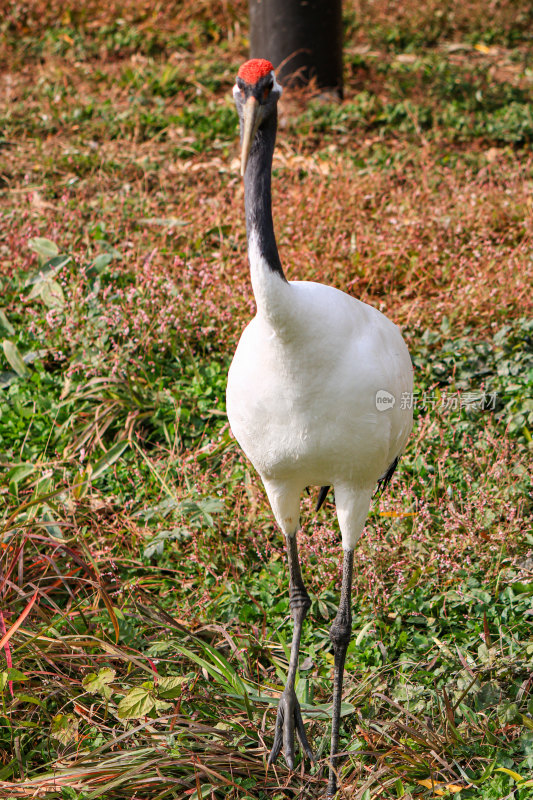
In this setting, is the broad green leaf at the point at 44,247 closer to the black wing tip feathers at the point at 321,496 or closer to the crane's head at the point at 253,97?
the black wing tip feathers at the point at 321,496

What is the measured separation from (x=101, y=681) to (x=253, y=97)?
6.45 feet

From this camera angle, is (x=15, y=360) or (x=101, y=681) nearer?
(x=101, y=681)

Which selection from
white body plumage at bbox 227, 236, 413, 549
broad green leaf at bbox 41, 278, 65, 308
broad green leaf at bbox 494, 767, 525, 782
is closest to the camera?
white body plumage at bbox 227, 236, 413, 549

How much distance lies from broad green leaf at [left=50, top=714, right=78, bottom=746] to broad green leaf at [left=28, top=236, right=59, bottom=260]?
2.93 metres

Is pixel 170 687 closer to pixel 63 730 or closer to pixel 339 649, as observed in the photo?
pixel 63 730

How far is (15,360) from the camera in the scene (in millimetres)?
4391

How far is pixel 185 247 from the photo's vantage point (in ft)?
17.0

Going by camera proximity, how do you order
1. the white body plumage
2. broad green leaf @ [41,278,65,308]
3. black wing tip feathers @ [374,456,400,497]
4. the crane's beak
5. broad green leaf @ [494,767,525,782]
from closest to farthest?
the crane's beak
the white body plumage
broad green leaf @ [494,767,525,782]
black wing tip feathers @ [374,456,400,497]
broad green leaf @ [41,278,65,308]

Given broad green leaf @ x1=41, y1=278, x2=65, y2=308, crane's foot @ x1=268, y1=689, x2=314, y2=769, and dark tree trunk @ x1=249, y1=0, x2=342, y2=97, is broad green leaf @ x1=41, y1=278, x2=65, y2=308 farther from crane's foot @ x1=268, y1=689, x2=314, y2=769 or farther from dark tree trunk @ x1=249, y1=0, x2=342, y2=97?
dark tree trunk @ x1=249, y1=0, x2=342, y2=97

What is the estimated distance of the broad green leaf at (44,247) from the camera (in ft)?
16.0

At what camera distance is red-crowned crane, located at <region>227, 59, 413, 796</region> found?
2318 millimetres

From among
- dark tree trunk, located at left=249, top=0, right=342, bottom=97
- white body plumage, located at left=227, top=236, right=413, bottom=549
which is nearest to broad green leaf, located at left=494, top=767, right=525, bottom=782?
white body plumage, located at left=227, top=236, right=413, bottom=549

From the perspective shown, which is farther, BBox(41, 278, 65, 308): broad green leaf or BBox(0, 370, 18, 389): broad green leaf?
BBox(41, 278, 65, 308): broad green leaf

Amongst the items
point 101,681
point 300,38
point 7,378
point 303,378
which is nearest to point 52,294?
point 7,378
